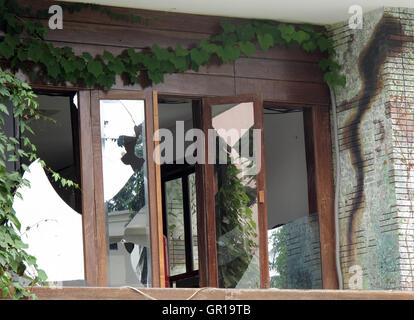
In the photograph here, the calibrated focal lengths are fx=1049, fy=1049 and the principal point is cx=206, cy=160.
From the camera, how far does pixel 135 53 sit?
793 cm

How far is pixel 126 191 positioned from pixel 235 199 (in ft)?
2.92

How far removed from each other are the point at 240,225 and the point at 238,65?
1288 mm

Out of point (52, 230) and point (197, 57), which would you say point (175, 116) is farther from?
point (52, 230)

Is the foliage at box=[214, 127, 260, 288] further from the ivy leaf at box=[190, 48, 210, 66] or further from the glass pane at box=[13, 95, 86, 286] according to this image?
the glass pane at box=[13, 95, 86, 286]

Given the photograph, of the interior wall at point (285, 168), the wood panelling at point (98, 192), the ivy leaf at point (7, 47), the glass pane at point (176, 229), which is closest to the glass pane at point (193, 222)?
the glass pane at point (176, 229)

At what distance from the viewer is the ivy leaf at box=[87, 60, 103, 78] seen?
25.4 ft

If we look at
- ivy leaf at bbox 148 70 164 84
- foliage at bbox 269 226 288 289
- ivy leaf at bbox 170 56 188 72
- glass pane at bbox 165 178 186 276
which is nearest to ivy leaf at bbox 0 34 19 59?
ivy leaf at bbox 148 70 164 84

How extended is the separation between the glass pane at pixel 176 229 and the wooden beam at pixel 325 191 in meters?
2.60

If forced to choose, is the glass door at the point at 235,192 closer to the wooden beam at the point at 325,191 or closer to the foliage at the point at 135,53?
the foliage at the point at 135,53

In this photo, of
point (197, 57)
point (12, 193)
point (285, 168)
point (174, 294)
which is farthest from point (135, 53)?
point (174, 294)

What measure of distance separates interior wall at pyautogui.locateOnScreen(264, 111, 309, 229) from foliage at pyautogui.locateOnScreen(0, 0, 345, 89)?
97 centimetres

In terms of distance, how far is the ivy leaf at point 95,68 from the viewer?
25.4ft

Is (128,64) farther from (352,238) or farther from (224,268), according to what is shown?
(352,238)

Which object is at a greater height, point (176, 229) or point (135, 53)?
point (135, 53)
